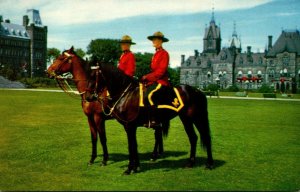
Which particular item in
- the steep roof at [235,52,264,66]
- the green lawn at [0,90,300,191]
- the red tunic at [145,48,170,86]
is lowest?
the green lawn at [0,90,300,191]

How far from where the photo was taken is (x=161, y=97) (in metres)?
8.92

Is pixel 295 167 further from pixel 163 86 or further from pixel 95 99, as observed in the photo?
pixel 95 99

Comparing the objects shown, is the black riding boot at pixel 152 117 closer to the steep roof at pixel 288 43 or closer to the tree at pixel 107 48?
the tree at pixel 107 48

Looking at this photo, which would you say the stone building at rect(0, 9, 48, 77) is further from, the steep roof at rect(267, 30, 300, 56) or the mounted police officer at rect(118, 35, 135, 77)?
the steep roof at rect(267, 30, 300, 56)

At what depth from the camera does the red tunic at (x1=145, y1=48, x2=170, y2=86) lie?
8.92 meters

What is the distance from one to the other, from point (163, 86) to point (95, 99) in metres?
1.65

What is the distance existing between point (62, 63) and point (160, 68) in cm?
237

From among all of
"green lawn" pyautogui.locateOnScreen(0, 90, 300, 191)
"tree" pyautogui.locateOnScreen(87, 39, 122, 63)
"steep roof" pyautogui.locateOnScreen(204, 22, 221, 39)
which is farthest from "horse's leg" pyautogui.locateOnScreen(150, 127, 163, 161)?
"steep roof" pyautogui.locateOnScreen(204, 22, 221, 39)

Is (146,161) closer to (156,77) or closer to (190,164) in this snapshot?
(190,164)

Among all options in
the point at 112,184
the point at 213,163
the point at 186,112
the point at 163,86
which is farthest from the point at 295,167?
the point at 112,184

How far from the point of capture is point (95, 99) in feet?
29.0

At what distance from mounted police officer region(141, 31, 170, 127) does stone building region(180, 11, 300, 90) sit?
3453 inches

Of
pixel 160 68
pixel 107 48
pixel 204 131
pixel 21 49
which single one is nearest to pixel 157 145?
pixel 204 131

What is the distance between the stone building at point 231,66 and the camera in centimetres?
9904
